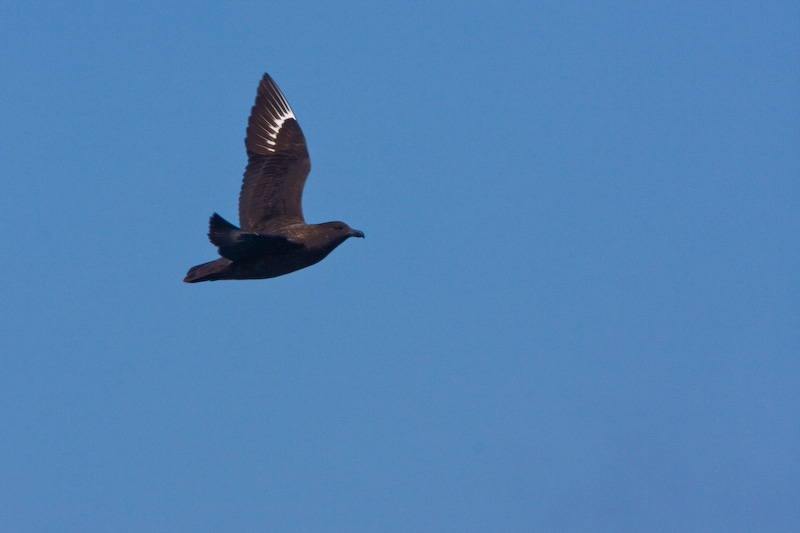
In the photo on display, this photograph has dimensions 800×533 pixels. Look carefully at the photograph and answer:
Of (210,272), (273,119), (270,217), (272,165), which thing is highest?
(273,119)

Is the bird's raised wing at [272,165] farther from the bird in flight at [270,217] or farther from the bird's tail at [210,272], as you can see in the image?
the bird's tail at [210,272]

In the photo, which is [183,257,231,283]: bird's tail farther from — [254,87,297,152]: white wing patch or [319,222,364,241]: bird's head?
[254,87,297,152]: white wing patch

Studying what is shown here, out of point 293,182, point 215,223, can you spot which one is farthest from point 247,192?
point 215,223

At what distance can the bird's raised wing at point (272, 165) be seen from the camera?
11.3 metres

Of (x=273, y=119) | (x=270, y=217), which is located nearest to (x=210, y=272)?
(x=270, y=217)

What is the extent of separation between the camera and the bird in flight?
949 cm

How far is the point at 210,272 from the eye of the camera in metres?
10.0

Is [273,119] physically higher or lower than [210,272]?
higher

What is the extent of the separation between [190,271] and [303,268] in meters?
1.23

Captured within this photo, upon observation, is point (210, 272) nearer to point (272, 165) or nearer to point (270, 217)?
point (270, 217)

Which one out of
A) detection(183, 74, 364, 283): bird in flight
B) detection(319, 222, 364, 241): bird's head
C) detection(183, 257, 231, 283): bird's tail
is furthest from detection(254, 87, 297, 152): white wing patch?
detection(183, 257, 231, 283): bird's tail

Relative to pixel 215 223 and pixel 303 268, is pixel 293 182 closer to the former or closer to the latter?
pixel 303 268

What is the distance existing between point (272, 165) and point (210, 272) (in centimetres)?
228

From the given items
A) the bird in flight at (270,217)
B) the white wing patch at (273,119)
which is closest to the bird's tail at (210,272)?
the bird in flight at (270,217)
